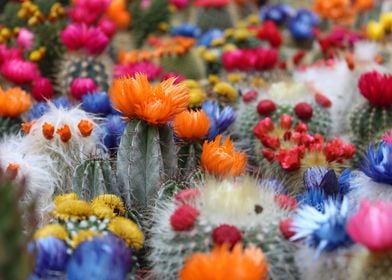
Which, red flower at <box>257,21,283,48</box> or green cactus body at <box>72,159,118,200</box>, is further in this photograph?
red flower at <box>257,21,283,48</box>

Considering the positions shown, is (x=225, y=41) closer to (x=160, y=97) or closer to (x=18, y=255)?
(x=160, y=97)

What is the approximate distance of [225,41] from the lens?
4520mm

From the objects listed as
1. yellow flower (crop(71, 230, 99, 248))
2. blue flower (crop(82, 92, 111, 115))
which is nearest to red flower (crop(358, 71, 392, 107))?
blue flower (crop(82, 92, 111, 115))

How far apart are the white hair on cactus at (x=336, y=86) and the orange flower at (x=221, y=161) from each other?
3.42 feet

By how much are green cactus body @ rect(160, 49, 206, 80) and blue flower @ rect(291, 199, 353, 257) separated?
222 centimetres

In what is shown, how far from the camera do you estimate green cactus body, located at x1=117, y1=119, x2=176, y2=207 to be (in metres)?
2.20

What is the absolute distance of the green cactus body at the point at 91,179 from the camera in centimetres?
224

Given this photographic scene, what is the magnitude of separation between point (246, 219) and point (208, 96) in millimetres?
1492

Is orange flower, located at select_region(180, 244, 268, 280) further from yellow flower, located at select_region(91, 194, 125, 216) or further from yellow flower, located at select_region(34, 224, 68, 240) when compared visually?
yellow flower, located at select_region(91, 194, 125, 216)

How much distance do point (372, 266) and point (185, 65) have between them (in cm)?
251

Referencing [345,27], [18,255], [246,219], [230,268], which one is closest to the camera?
[18,255]

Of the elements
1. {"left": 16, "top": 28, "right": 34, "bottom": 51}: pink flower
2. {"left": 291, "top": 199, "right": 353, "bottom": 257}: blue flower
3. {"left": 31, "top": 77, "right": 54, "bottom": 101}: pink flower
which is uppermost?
{"left": 16, "top": 28, "right": 34, "bottom": 51}: pink flower

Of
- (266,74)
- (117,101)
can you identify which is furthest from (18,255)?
(266,74)

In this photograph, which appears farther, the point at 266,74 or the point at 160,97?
the point at 266,74
